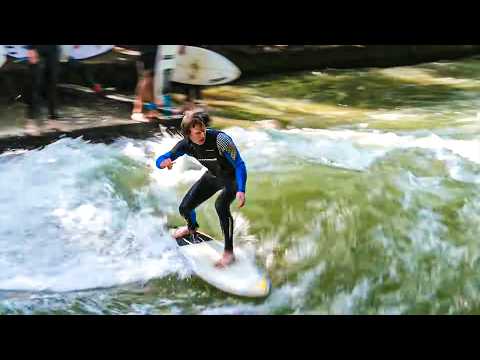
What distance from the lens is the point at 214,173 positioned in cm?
310

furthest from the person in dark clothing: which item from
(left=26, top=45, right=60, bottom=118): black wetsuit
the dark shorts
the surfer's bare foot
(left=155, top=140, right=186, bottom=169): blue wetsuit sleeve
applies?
the surfer's bare foot

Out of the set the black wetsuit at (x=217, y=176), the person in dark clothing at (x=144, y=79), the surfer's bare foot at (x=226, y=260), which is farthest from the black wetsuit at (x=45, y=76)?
the surfer's bare foot at (x=226, y=260)

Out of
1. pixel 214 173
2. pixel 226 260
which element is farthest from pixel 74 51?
pixel 226 260

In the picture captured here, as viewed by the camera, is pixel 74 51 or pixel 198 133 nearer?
pixel 198 133

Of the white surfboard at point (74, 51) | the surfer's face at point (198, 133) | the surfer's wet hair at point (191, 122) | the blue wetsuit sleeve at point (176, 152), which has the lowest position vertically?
the blue wetsuit sleeve at point (176, 152)

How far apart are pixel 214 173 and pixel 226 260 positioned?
47 cm

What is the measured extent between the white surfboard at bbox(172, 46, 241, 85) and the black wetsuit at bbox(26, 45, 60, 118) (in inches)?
26.3

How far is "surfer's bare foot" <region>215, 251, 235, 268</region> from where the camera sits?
307 centimetres

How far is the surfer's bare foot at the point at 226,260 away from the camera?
121 inches

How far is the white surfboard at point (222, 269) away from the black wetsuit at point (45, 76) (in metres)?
1.08

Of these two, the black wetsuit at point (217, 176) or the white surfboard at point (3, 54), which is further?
the white surfboard at point (3, 54)

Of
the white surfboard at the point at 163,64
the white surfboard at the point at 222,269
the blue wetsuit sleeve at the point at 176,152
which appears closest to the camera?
the white surfboard at the point at 222,269

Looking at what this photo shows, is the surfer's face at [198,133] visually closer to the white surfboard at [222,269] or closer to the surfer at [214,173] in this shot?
the surfer at [214,173]

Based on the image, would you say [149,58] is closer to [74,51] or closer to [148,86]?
[148,86]
